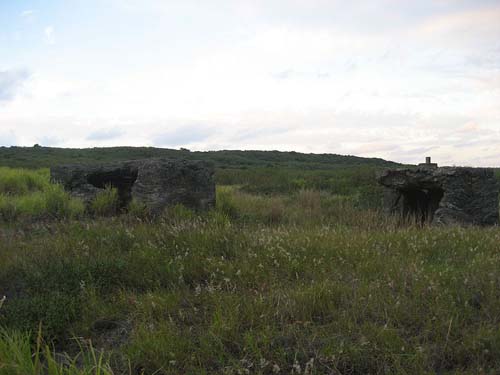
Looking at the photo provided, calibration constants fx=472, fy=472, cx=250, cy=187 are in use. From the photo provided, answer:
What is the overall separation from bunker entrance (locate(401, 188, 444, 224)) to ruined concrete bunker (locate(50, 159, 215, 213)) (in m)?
4.74

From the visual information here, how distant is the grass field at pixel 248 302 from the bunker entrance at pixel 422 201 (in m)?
4.37

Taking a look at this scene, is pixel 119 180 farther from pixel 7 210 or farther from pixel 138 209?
pixel 7 210

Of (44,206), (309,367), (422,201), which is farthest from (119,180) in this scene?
(309,367)

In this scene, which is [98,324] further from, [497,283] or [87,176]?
[87,176]

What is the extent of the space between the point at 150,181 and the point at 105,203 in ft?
3.42

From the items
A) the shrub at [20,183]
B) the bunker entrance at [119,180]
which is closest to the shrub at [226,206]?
the bunker entrance at [119,180]

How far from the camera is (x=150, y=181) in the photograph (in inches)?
389

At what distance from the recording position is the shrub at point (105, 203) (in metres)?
9.76

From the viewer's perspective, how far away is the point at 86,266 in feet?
17.4

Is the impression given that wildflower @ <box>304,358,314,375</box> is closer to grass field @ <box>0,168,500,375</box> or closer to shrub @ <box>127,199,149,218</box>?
grass field @ <box>0,168,500,375</box>

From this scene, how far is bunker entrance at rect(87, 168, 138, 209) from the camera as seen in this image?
11.3 meters

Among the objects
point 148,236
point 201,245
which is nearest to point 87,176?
point 148,236

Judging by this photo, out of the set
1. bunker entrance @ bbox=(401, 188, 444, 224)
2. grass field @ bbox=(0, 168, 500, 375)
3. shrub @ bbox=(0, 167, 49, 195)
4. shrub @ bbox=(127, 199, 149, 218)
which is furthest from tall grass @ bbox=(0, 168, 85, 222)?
bunker entrance @ bbox=(401, 188, 444, 224)

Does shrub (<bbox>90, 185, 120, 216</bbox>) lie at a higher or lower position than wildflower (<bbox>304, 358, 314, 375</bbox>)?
higher
